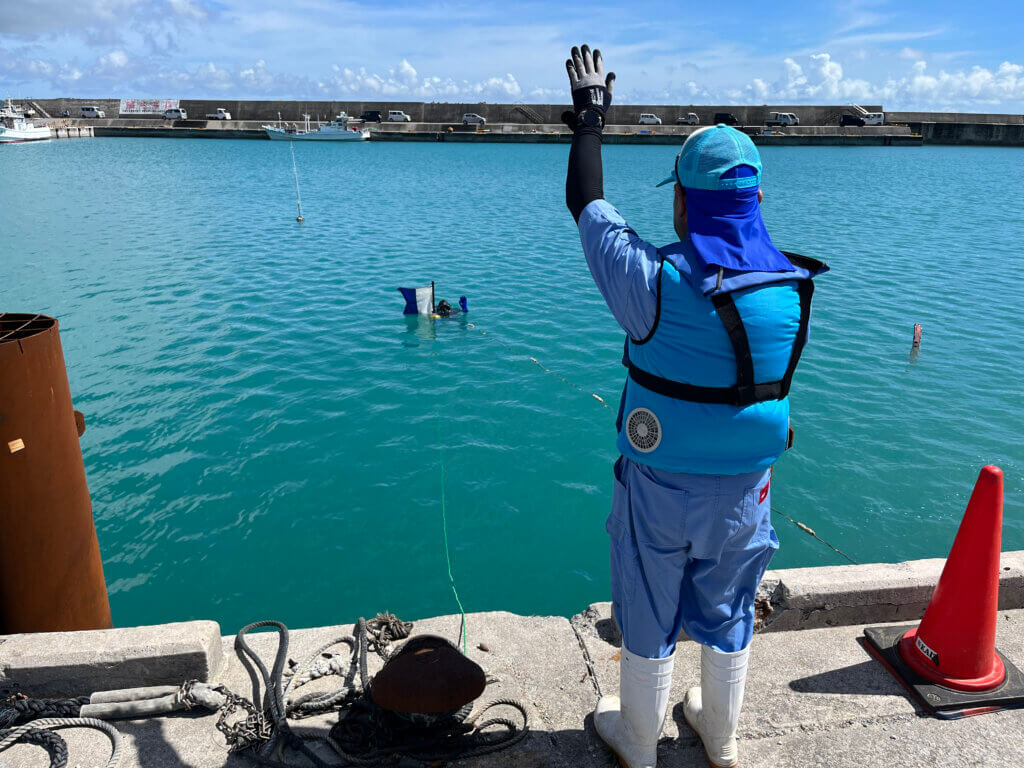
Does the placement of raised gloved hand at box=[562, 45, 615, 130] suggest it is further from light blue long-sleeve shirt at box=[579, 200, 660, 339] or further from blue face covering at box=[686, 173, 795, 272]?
blue face covering at box=[686, 173, 795, 272]

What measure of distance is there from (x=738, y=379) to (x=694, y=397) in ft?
0.50

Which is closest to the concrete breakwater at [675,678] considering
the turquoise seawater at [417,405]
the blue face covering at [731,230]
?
the blue face covering at [731,230]

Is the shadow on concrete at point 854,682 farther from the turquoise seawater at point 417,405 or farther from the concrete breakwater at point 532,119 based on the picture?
the concrete breakwater at point 532,119

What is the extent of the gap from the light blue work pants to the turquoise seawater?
12.8ft

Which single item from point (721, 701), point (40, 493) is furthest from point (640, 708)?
point (40, 493)

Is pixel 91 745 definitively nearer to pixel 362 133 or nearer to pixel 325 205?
pixel 325 205

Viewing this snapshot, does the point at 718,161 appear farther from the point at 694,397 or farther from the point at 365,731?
the point at 365,731

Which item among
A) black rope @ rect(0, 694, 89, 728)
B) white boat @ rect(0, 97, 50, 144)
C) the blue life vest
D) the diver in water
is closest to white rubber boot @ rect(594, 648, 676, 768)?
the blue life vest

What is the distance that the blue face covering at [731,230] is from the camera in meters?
2.31

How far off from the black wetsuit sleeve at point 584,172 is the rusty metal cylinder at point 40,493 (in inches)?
104

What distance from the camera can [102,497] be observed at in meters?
8.03

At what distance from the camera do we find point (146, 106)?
8538cm

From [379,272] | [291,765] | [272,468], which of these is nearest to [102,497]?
[272,468]

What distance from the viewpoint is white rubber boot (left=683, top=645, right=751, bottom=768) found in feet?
8.90
